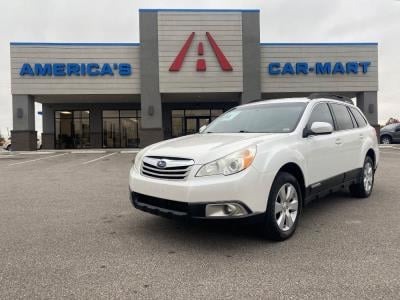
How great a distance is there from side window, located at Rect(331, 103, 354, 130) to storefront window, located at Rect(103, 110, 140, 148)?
72.3 ft

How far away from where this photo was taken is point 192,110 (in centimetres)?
2641

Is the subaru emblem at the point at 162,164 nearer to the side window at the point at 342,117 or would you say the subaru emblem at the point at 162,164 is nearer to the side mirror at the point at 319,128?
the side mirror at the point at 319,128

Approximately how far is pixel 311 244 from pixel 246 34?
19.1 m

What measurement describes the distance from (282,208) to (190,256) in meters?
1.21

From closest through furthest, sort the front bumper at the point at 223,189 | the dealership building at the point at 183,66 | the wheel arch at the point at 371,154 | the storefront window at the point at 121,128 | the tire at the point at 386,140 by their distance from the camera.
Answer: the front bumper at the point at 223,189
the wheel arch at the point at 371,154
the dealership building at the point at 183,66
the tire at the point at 386,140
the storefront window at the point at 121,128

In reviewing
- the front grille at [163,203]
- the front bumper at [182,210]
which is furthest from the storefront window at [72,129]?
the front bumper at [182,210]

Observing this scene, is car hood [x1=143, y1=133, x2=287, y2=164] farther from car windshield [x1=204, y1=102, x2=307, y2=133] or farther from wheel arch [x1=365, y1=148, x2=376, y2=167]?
wheel arch [x1=365, y1=148, x2=376, y2=167]

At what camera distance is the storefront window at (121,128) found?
85.3ft

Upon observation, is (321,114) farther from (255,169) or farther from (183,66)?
(183,66)

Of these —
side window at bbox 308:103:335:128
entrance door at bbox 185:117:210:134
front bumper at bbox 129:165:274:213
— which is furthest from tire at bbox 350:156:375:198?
entrance door at bbox 185:117:210:134

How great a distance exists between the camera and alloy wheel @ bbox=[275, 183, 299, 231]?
3662 millimetres

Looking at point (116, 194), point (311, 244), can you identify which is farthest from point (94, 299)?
point (116, 194)

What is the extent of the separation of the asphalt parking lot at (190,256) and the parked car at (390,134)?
1994 centimetres

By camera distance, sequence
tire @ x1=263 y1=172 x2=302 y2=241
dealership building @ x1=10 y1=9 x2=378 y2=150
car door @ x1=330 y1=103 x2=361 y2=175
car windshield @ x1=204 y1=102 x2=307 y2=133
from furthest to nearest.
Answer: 1. dealership building @ x1=10 y1=9 x2=378 y2=150
2. car door @ x1=330 y1=103 x2=361 y2=175
3. car windshield @ x1=204 y1=102 x2=307 y2=133
4. tire @ x1=263 y1=172 x2=302 y2=241
